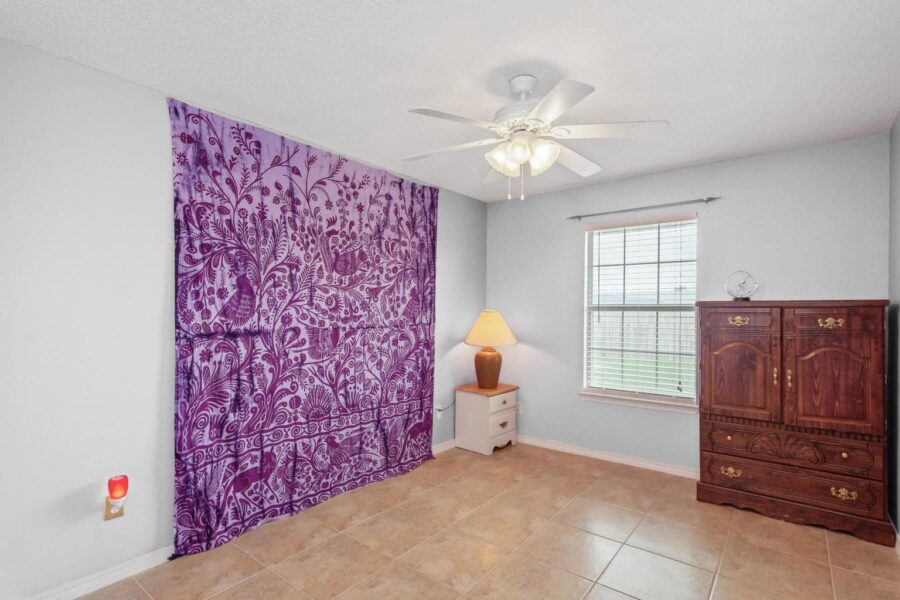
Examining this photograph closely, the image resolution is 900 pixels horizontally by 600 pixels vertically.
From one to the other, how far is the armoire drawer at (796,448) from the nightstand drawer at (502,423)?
171cm

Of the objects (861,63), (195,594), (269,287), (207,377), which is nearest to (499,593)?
(195,594)

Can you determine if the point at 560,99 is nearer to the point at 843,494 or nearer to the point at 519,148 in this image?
the point at 519,148

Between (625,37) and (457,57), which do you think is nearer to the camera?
(625,37)

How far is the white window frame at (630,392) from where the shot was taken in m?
3.62

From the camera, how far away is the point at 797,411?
9.35 feet

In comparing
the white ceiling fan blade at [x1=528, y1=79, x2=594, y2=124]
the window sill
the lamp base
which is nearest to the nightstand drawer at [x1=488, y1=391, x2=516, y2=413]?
the lamp base

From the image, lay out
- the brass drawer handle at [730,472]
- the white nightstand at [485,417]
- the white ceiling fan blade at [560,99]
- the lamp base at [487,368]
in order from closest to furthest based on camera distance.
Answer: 1. the white ceiling fan blade at [560,99]
2. the brass drawer handle at [730,472]
3. the white nightstand at [485,417]
4. the lamp base at [487,368]

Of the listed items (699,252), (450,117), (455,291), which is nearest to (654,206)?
(699,252)

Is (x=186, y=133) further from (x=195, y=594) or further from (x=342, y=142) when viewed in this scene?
(x=195, y=594)

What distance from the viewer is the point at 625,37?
6.24ft

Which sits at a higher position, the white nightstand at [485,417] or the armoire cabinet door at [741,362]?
the armoire cabinet door at [741,362]

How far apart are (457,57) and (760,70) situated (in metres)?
1.48

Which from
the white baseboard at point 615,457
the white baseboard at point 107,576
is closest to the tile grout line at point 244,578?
the white baseboard at point 107,576

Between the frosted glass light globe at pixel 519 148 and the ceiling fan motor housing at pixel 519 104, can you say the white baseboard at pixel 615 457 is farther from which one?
the ceiling fan motor housing at pixel 519 104
